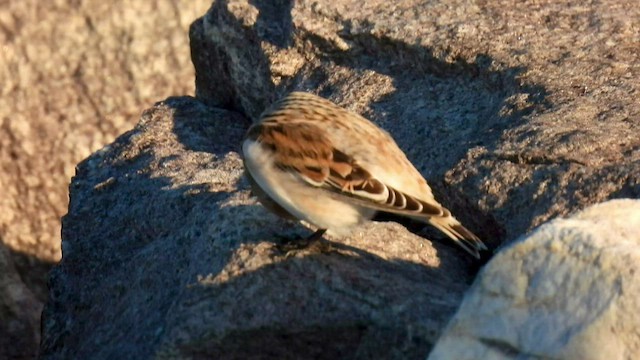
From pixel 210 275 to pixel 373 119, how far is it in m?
2.06

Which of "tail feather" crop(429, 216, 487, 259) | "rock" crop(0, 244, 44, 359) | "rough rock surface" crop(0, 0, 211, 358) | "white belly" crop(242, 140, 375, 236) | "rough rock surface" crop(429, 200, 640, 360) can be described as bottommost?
"rough rock surface" crop(429, 200, 640, 360)

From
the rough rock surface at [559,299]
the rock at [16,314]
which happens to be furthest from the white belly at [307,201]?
the rock at [16,314]

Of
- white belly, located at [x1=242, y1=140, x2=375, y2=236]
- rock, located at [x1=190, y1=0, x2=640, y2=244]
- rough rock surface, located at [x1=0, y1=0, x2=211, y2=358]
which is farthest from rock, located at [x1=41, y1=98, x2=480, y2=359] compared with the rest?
rough rock surface, located at [x1=0, y1=0, x2=211, y2=358]

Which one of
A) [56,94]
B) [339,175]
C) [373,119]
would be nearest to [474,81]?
[373,119]

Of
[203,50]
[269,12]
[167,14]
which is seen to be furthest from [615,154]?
[167,14]

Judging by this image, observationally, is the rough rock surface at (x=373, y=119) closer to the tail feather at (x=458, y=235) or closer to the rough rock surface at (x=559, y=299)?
the tail feather at (x=458, y=235)

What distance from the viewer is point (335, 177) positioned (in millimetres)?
5910

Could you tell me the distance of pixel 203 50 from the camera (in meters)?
8.99

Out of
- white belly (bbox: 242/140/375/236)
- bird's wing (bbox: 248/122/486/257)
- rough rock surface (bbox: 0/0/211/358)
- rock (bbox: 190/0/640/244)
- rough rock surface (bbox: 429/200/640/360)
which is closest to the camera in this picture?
rough rock surface (bbox: 429/200/640/360)

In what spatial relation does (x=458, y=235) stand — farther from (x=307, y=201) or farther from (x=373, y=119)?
(x=373, y=119)

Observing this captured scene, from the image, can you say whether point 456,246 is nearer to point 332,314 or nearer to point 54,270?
point 332,314

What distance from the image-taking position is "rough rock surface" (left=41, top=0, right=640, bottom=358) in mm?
5598

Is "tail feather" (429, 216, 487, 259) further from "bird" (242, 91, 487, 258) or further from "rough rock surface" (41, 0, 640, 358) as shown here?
"rough rock surface" (41, 0, 640, 358)

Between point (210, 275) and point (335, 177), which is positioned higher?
point (335, 177)
